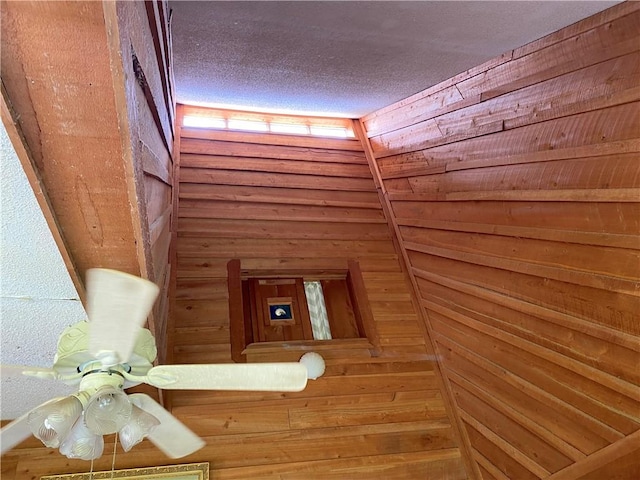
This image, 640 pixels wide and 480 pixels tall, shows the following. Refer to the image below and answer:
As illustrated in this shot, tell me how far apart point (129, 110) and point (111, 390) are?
867 mm

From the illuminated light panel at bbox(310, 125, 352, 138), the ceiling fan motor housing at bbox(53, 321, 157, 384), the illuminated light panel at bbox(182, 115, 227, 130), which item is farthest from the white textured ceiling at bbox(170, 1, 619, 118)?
the ceiling fan motor housing at bbox(53, 321, 157, 384)

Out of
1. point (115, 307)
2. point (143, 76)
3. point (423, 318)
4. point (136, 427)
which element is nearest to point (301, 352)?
point (423, 318)

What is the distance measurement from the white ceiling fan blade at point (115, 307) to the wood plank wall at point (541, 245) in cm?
204

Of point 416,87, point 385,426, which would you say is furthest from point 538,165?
point 385,426

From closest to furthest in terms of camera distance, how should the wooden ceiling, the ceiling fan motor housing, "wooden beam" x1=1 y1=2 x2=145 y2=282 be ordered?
"wooden beam" x1=1 y1=2 x2=145 y2=282
the wooden ceiling
the ceiling fan motor housing

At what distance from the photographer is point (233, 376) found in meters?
1.46

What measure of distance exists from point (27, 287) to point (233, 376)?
34.0 inches

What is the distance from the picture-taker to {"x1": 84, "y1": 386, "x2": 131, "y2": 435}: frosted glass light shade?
4.66 feet

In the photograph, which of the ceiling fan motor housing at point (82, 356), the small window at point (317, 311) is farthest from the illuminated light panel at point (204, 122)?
the ceiling fan motor housing at point (82, 356)

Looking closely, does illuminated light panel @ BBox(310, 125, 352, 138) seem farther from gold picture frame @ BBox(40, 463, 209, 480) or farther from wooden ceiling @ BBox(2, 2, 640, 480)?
gold picture frame @ BBox(40, 463, 209, 480)

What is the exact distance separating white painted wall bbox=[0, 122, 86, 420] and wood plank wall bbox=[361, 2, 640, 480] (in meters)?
2.30

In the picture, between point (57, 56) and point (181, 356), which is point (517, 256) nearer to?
point (181, 356)

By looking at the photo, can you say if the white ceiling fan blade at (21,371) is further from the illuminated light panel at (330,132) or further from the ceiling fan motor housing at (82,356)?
the illuminated light panel at (330,132)

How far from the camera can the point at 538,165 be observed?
251cm
